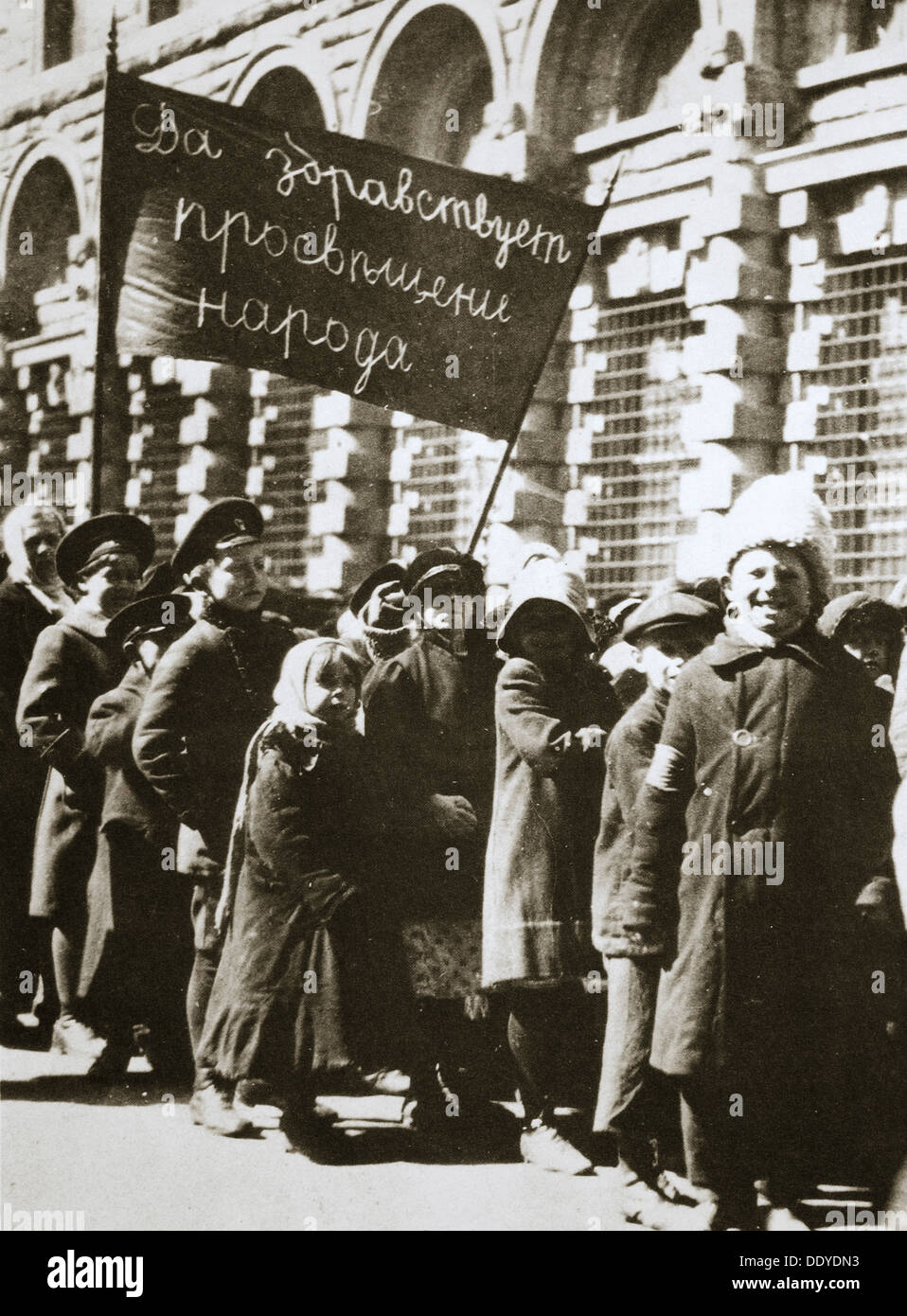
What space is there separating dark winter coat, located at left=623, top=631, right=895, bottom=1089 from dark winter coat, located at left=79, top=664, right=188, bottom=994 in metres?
2.77

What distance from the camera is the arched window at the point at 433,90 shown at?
11.2 metres

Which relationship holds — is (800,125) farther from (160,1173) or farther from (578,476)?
(160,1173)

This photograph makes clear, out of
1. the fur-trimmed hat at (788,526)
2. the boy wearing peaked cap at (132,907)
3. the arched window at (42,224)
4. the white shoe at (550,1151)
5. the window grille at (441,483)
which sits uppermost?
the arched window at (42,224)

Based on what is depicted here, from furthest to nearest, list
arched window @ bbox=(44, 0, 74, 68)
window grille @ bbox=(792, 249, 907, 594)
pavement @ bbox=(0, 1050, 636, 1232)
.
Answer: arched window @ bbox=(44, 0, 74, 68) → window grille @ bbox=(792, 249, 907, 594) → pavement @ bbox=(0, 1050, 636, 1232)

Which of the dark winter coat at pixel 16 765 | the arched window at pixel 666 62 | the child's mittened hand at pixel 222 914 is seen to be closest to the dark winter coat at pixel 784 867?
the child's mittened hand at pixel 222 914

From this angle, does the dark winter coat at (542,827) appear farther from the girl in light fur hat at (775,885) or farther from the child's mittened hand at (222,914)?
the girl in light fur hat at (775,885)

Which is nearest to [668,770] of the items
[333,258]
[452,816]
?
[452,816]

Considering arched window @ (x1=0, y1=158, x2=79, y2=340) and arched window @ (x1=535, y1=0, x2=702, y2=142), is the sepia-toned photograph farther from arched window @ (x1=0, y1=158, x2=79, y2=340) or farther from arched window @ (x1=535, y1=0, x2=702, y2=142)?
arched window @ (x1=0, y1=158, x2=79, y2=340)

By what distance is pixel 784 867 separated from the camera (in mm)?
4359

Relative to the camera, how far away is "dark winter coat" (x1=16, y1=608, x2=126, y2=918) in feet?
22.5

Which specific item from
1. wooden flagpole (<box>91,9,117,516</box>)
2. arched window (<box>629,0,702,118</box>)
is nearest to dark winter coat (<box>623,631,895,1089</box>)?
wooden flagpole (<box>91,9,117,516</box>)

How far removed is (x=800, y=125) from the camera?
31.0 ft

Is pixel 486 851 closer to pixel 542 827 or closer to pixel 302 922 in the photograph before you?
pixel 542 827

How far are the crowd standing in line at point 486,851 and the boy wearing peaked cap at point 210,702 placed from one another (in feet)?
0.04
